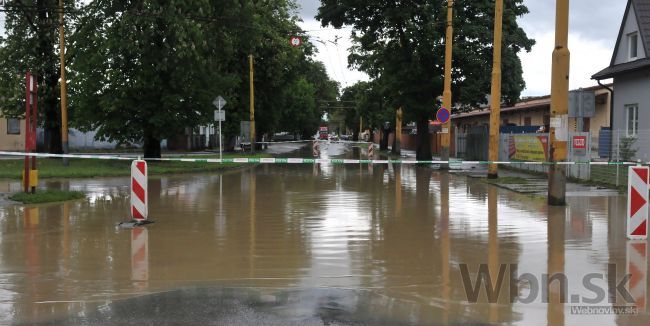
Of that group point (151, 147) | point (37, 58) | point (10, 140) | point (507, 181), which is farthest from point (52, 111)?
point (507, 181)

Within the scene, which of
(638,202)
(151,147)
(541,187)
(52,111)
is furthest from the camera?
(52,111)

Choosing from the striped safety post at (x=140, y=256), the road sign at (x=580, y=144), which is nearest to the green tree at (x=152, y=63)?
the road sign at (x=580, y=144)

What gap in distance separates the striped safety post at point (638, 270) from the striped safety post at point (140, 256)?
205 inches

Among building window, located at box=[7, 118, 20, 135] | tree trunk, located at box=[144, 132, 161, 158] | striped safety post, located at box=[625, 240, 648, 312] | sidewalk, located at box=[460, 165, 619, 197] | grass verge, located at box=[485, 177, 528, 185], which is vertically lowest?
striped safety post, located at box=[625, 240, 648, 312]

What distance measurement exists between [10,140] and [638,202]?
46285mm

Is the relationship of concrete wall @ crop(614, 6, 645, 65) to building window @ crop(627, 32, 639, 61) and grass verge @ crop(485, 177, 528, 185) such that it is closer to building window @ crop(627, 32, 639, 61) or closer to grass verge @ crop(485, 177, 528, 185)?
building window @ crop(627, 32, 639, 61)

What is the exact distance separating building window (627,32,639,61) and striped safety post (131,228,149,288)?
24.6 meters

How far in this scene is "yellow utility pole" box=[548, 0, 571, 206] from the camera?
13578mm

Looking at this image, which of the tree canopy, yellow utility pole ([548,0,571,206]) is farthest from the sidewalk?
the tree canopy

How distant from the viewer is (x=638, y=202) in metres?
9.25

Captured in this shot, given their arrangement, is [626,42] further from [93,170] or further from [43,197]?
[43,197]

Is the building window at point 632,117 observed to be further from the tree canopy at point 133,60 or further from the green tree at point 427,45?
the tree canopy at point 133,60

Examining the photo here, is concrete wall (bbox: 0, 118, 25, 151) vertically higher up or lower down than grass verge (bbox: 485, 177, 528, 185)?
higher up

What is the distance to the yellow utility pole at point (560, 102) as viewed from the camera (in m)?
13.6
